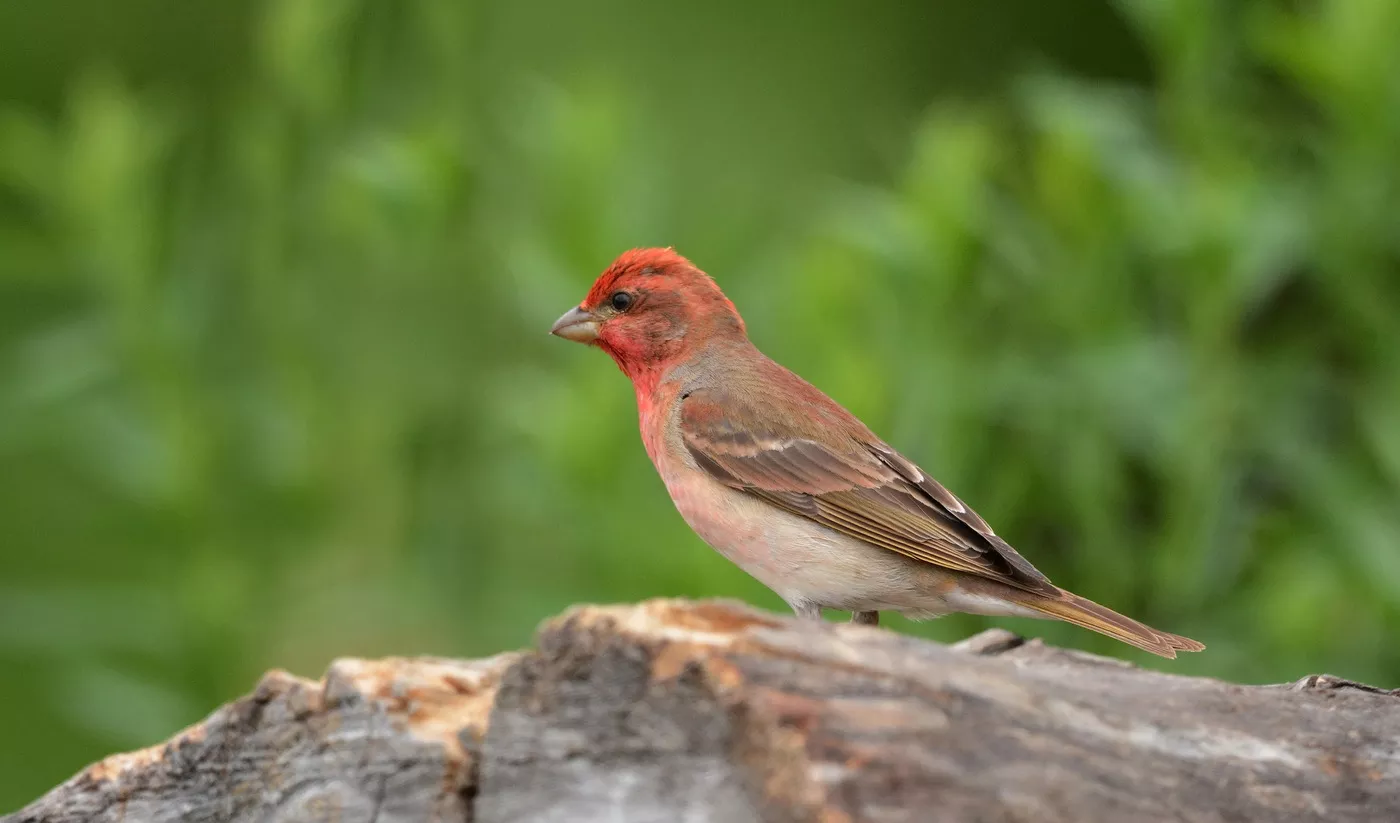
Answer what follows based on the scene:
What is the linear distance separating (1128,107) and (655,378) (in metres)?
2.19

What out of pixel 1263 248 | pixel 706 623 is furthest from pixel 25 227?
pixel 706 623

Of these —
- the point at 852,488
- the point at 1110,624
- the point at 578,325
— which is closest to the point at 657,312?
the point at 578,325

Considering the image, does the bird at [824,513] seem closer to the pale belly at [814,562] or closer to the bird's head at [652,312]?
the pale belly at [814,562]

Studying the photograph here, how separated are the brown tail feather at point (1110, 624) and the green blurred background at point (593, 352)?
1270 millimetres

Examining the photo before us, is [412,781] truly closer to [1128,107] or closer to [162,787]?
[162,787]

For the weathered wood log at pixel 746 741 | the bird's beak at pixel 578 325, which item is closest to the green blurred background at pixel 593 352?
the bird's beak at pixel 578 325

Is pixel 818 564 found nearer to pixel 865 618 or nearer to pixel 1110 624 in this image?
pixel 865 618

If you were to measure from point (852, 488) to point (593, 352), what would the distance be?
1.61 meters

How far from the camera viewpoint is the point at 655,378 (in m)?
4.79

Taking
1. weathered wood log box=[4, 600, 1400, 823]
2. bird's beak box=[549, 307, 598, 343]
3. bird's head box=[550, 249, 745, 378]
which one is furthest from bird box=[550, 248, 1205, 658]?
weathered wood log box=[4, 600, 1400, 823]

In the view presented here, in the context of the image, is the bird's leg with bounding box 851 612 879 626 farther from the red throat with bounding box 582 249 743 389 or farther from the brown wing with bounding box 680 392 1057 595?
the red throat with bounding box 582 249 743 389

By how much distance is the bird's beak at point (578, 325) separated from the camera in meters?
4.81

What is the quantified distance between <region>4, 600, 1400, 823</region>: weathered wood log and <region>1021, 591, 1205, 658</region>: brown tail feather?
1.91ft

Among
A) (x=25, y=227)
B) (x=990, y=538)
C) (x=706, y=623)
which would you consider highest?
(x=25, y=227)
